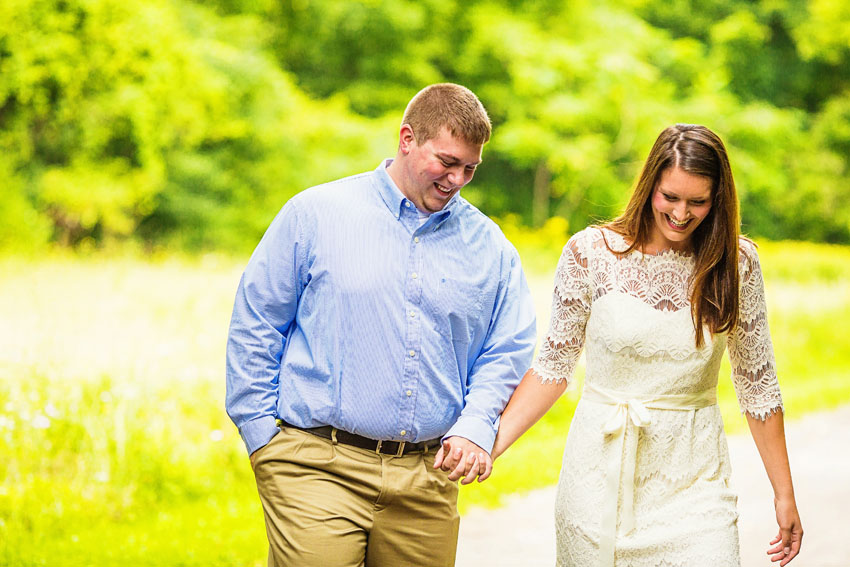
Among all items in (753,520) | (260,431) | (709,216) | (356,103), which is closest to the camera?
(709,216)

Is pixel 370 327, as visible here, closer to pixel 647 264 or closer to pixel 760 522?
pixel 647 264

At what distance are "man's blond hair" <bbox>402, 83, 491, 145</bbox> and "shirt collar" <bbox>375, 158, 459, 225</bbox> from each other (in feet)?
0.66

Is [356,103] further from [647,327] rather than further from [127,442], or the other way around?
[647,327]

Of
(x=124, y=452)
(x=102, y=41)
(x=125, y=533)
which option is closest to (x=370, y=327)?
(x=125, y=533)

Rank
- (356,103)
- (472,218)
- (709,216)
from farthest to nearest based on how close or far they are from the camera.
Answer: (356,103) → (472,218) → (709,216)

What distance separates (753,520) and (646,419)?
447 centimetres

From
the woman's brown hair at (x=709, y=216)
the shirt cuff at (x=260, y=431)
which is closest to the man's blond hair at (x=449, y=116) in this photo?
the woman's brown hair at (x=709, y=216)

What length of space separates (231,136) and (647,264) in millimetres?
20088

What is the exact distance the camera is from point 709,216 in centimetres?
334

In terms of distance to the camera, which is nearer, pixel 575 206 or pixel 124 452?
pixel 124 452

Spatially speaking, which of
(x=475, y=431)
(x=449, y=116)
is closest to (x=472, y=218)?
(x=449, y=116)

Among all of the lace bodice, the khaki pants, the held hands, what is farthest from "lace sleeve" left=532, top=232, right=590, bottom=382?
the held hands

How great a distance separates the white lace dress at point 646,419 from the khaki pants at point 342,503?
0.48 meters

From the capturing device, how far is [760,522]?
7.21 m
